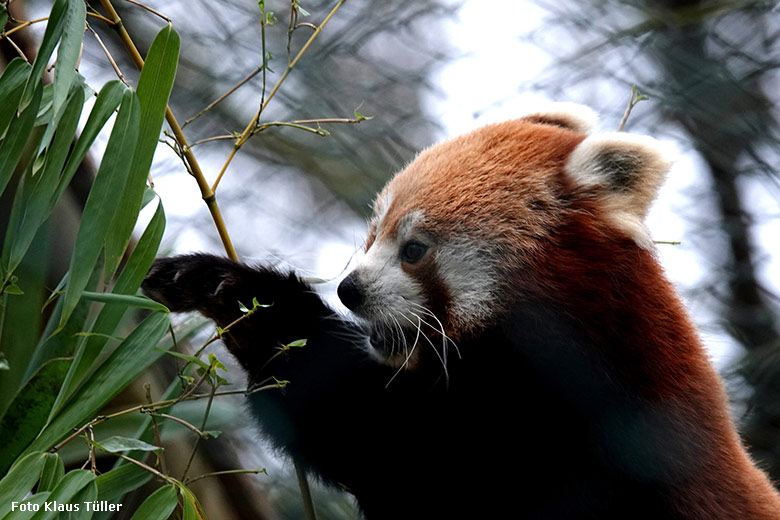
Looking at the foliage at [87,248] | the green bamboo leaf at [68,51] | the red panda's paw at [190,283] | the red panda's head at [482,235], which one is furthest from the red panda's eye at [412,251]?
the green bamboo leaf at [68,51]

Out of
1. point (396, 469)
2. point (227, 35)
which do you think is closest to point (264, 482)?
point (396, 469)

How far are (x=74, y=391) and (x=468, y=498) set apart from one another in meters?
0.68

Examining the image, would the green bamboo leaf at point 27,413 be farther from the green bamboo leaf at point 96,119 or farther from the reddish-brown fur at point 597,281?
the reddish-brown fur at point 597,281

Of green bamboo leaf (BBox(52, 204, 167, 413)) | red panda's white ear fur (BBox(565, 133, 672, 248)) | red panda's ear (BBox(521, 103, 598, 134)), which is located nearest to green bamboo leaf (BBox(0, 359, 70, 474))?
green bamboo leaf (BBox(52, 204, 167, 413))

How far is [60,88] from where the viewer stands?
875mm

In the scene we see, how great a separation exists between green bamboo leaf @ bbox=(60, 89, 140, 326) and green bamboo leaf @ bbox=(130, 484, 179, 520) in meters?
0.25

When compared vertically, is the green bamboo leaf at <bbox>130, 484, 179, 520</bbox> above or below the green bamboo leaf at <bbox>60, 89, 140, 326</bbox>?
below

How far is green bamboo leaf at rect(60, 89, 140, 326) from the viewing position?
911 mm

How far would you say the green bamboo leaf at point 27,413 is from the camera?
3.59 ft

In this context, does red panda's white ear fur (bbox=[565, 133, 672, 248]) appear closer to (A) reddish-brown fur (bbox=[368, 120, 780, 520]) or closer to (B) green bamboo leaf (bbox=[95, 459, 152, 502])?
(A) reddish-brown fur (bbox=[368, 120, 780, 520])

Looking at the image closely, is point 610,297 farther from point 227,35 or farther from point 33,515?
point 227,35

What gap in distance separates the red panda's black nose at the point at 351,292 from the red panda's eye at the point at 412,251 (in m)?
0.10

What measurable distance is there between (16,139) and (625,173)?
0.95m

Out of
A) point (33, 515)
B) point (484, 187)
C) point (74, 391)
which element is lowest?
point (33, 515)
